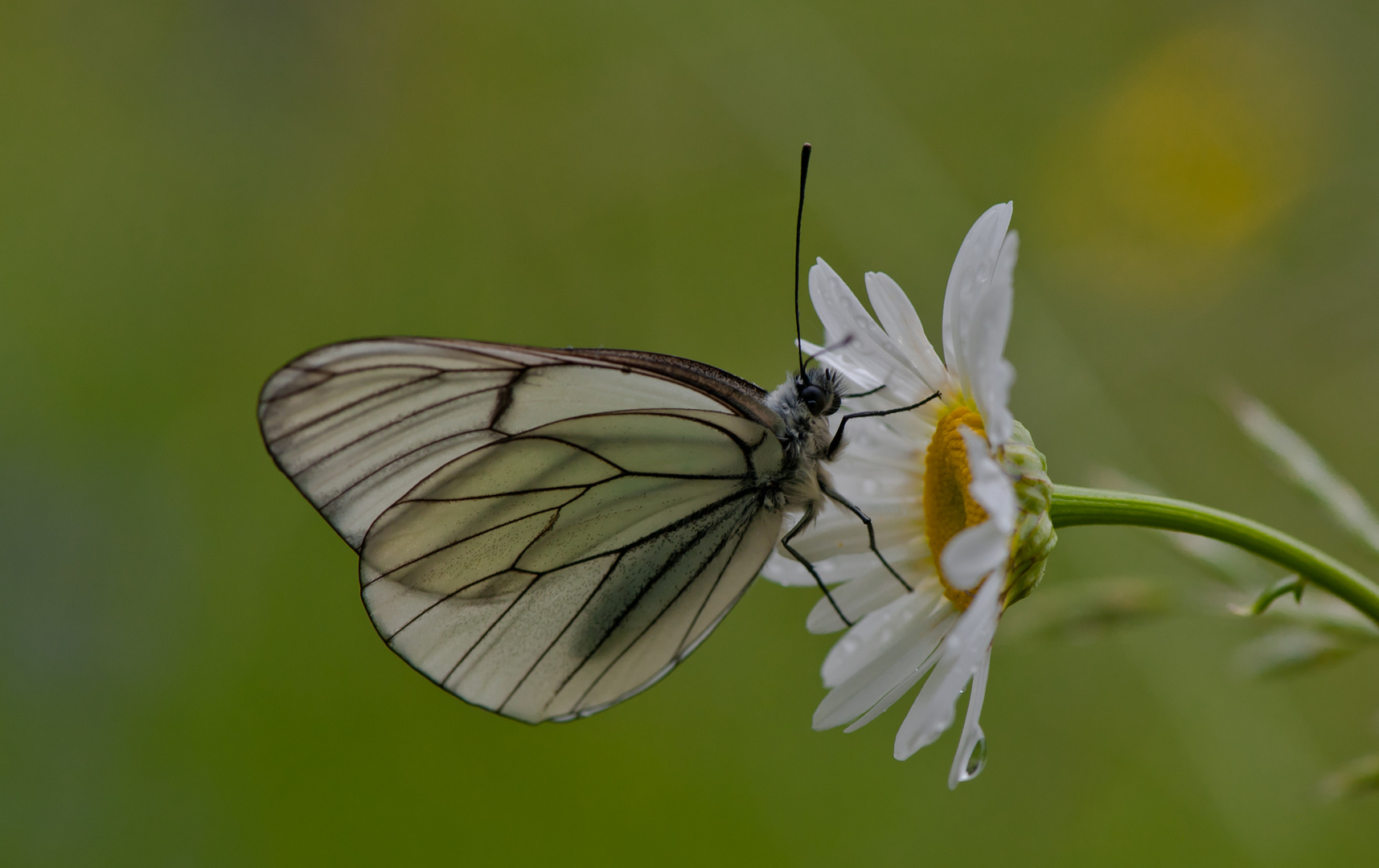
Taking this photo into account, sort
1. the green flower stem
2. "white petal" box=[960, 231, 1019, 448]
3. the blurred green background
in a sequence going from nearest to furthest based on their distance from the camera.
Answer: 1. the green flower stem
2. "white petal" box=[960, 231, 1019, 448]
3. the blurred green background

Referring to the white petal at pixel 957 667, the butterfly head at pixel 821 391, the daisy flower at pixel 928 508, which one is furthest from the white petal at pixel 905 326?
the white petal at pixel 957 667

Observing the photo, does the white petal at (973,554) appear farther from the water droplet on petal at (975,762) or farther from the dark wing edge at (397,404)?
the dark wing edge at (397,404)

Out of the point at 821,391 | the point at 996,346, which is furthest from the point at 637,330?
the point at 996,346

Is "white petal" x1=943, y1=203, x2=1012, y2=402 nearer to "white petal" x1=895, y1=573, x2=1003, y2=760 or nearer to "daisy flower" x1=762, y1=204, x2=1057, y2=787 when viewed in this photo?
"daisy flower" x1=762, y1=204, x2=1057, y2=787

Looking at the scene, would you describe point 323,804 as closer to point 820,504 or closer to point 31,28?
point 820,504

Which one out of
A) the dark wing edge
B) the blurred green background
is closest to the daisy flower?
the dark wing edge

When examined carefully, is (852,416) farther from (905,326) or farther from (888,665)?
(888,665)
